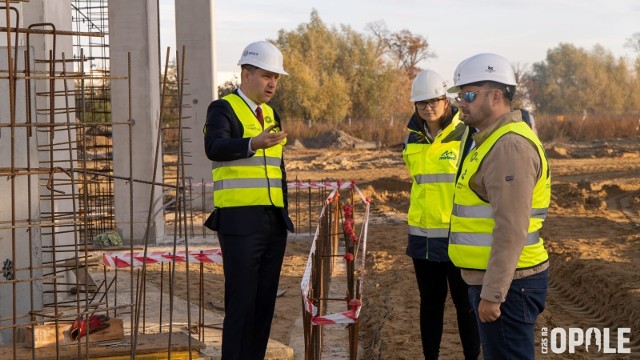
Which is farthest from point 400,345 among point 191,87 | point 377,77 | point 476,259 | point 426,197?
point 377,77

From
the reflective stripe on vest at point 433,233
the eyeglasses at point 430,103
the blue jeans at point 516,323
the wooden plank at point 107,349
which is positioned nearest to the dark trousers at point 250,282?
the wooden plank at point 107,349

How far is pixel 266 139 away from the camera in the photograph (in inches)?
194

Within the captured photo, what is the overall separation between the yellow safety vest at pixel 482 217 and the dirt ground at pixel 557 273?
9.28ft

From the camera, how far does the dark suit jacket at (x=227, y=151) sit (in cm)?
506

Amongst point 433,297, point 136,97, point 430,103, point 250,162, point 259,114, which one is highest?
point 136,97

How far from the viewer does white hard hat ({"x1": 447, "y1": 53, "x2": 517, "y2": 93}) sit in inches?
167

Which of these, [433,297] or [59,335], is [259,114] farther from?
[59,335]

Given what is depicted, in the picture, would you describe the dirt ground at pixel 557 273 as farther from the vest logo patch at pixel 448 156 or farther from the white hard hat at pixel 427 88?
the white hard hat at pixel 427 88

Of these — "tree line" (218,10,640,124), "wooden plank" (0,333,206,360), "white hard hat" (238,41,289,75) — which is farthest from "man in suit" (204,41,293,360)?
"tree line" (218,10,640,124)

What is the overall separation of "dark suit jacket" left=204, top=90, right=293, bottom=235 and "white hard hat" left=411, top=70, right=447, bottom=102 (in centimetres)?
141

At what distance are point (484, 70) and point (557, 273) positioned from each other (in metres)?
7.75

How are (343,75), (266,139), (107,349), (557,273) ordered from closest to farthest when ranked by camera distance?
Result: 1. (266,139)
2. (107,349)
3. (557,273)
4. (343,75)

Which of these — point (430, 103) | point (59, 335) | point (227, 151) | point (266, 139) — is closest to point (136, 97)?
point (59, 335)

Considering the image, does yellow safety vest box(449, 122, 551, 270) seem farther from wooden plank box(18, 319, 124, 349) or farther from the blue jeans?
wooden plank box(18, 319, 124, 349)
